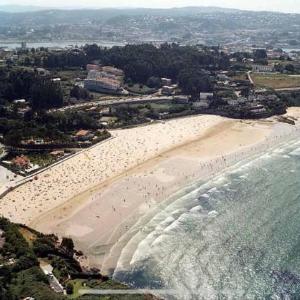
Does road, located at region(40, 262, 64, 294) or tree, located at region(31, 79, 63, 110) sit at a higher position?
road, located at region(40, 262, 64, 294)

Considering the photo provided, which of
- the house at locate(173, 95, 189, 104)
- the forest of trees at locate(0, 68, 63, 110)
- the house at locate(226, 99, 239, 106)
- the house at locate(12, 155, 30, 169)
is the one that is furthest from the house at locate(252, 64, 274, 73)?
the house at locate(12, 155, 30, 169)

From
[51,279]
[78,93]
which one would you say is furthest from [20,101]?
[51,279]

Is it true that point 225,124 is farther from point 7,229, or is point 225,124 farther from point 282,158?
point 7,229

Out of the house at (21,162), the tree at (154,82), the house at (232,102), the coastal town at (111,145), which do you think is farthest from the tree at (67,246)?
the tree at (154,82)

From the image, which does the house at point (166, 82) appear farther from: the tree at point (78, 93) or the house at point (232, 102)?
the tree at point (78, 93)

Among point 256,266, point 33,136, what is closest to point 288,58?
point 33,136

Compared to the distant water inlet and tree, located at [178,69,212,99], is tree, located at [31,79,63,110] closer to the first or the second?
tree, located at [178,69,212,99]
